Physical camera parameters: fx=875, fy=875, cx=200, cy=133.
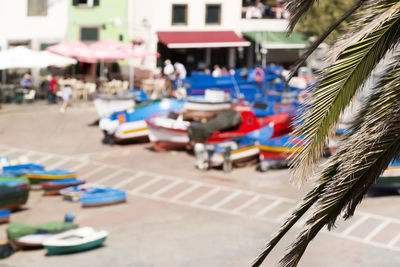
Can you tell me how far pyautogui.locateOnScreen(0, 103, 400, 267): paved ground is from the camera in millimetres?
20891

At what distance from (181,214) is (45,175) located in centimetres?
502

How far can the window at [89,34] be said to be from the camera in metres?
48.4

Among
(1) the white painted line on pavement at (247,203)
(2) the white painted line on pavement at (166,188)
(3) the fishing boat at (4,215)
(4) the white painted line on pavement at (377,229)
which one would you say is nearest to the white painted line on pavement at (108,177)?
(2) the white painted line on pavement at (166,188)

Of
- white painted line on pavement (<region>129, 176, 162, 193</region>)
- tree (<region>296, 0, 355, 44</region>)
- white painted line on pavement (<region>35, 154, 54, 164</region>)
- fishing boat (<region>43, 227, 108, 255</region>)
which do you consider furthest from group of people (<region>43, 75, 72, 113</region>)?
fishing boat (<region>43, 227, 108, 255</region>)

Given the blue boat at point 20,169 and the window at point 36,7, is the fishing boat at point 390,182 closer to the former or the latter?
the blue boat at point 20,169

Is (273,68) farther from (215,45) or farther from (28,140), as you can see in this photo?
(28,140)

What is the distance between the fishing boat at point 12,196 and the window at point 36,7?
2367 cm

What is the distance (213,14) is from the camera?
5281cm

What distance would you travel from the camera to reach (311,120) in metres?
8.88

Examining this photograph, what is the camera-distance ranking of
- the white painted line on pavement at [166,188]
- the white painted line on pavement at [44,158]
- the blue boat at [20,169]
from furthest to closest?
the white painted line on pavement at [44,158]
the white painted line on pavement at [166,188]
the blue boat at [20,169]

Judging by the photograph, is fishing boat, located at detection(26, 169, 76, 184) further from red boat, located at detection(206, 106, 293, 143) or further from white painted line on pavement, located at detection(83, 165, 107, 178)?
red boat, located at detection(206, 106, 293, 143)

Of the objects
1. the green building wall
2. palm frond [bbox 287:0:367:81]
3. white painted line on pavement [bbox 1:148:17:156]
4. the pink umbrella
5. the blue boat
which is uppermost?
palm frond [bbox 287:0:367:81]

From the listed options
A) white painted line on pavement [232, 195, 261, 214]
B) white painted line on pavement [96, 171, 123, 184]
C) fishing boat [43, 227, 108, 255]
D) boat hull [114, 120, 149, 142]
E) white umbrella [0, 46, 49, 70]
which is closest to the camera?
fishing boat [43, 227, 108, 255]

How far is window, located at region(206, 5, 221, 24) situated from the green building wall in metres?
5.65
